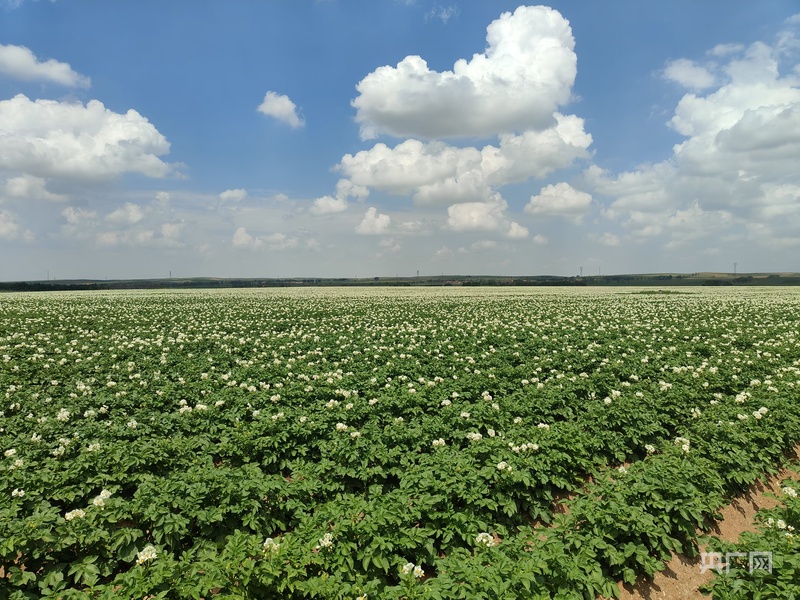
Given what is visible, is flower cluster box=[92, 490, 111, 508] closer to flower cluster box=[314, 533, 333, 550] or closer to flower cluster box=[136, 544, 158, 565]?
flower cluster box=[136, 544, 158, 565]

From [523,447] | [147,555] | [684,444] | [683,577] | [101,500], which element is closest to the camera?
[147,555]

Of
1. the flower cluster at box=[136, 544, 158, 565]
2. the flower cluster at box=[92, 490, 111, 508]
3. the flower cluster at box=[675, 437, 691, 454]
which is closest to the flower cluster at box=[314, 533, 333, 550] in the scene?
the flower cluster at box=[136, 544, 158, 565]

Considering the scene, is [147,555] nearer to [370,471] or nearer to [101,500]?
Answer: [101,500]

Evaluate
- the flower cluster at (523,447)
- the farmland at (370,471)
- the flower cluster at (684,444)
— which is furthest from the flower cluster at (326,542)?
the flower cluster at (684,444)

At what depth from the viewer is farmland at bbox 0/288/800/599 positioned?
505cm

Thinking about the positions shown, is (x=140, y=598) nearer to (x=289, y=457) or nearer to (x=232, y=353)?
(x=289, y=457)

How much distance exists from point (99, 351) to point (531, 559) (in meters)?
19.7

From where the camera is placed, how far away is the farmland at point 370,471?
505 centimetres

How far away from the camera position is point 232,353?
1889 cm

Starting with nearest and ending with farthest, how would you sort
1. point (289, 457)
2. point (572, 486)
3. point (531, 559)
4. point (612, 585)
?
point (531, 559), point (612, 585), point (572, 486), point (289, 457)

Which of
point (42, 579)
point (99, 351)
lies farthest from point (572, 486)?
point (99, 351)

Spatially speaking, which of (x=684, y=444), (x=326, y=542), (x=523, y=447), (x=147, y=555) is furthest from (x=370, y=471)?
(x=684, y=444)

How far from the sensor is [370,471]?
24.3 feet

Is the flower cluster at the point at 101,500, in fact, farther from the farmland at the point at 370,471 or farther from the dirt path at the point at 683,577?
the dirt path at the point at 683,577
